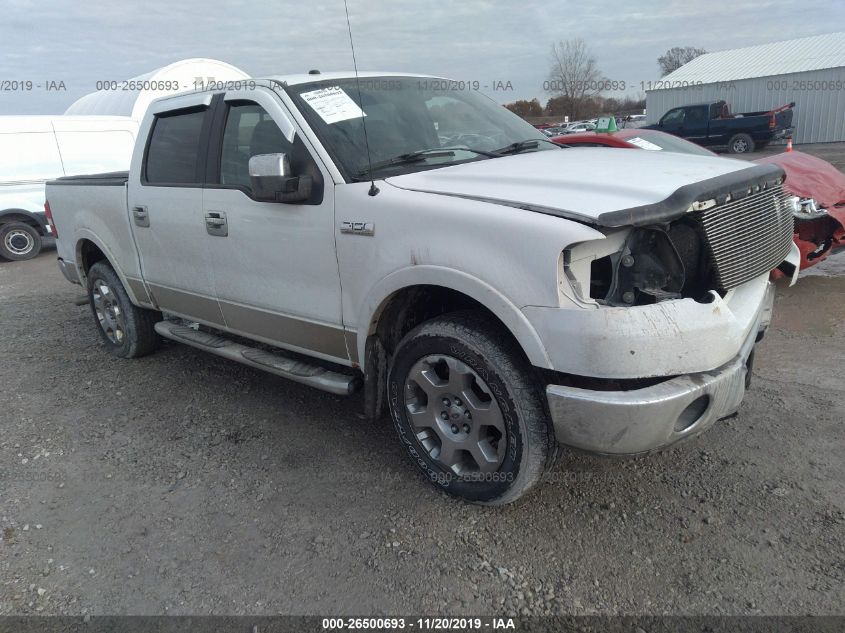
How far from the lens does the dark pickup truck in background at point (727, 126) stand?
22.3 m

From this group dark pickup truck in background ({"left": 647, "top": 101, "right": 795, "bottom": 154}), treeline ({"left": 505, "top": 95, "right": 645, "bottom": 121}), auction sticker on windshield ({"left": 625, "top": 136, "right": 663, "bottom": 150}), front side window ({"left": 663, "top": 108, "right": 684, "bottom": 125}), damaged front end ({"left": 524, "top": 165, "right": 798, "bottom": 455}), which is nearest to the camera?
damaged front end ({"left": 524, "top": 165, "right": 798, "bottom": 455})

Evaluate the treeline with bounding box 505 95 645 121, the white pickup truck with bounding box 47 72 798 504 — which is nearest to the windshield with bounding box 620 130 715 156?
the white pickup truck with bounding box 47 72 798 504

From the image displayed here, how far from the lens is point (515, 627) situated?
2324mm

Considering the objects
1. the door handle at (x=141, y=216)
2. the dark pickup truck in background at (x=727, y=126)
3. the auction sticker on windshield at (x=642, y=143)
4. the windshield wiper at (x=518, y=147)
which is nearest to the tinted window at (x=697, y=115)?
the dark pickup truck in background at (x=727, y=126)

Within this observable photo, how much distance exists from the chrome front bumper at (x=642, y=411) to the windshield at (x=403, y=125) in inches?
57.1

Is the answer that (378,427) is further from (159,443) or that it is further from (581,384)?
(581,384)

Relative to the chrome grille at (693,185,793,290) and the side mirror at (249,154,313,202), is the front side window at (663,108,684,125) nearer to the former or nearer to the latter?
the chrome grille at (693,185,793,290)

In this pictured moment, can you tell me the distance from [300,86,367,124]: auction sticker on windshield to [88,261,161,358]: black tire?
8.93 ft

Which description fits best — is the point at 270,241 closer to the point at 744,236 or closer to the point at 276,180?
the point at 276,180

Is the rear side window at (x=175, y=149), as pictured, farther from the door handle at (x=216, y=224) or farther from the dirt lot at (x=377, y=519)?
the dirt lot at (x=377, y=519)

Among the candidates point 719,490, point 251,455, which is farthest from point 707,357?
point 251,455

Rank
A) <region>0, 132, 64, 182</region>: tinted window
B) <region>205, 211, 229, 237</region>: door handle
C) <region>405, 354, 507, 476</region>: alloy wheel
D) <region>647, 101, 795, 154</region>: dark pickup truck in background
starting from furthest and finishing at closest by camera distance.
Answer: <region>647, 101, 795, 154</region>: dark pickup truck in background
<region>0, 132, 64, 182</region>: tinted window
<region>205, 211, 229, 237</region>: door handle
<region>405, 354, 507, 476</region>: alloy wheel

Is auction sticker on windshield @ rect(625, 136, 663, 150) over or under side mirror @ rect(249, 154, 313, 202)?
under

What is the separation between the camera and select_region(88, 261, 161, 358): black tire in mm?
5211
